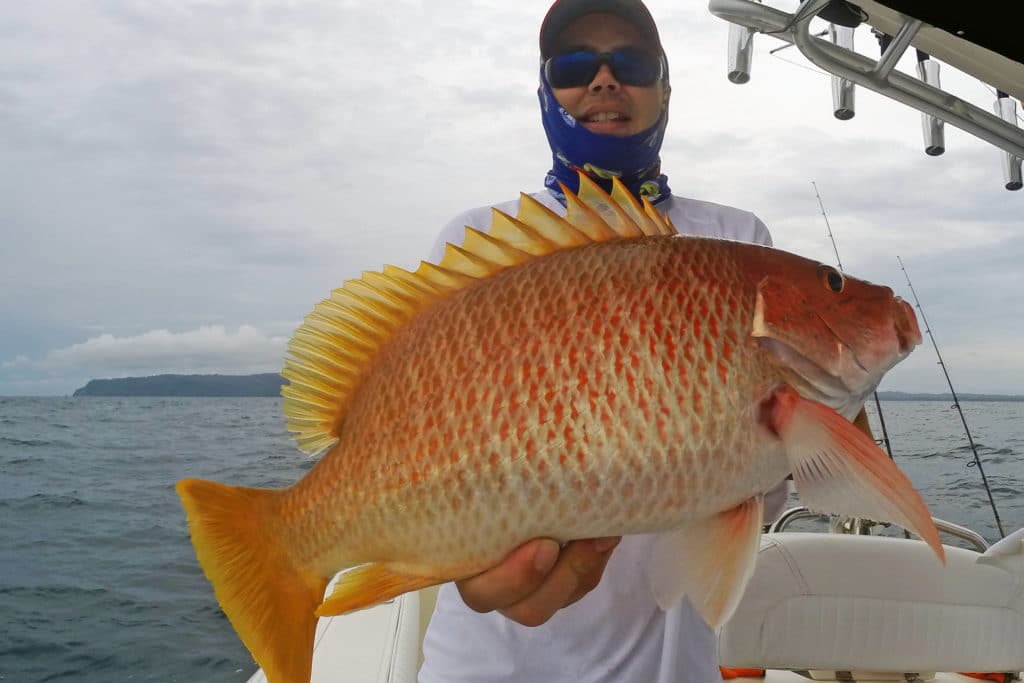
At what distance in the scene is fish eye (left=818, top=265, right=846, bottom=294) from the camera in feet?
3.39

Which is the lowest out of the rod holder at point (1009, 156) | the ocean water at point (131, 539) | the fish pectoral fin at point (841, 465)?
the ocean water at point (131, 539)

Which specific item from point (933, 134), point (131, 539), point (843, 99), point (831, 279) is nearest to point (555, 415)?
point (831, 279)

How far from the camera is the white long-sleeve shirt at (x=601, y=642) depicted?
1378mm

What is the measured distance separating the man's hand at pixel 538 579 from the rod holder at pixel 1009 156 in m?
3.39

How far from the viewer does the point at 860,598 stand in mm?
2873

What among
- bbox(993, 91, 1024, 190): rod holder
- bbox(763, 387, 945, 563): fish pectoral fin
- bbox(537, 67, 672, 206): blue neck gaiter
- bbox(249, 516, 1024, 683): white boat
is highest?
bbox(993, 91, 1024, 190): rod holder

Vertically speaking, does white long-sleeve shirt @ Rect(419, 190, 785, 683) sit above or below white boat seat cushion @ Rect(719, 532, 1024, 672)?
above

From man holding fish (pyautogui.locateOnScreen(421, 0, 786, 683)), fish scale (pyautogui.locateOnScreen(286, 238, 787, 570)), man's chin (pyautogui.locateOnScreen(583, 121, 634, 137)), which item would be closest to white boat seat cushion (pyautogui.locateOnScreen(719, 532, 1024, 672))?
man holding fish (pyautogui.locateOnScreen(421, 0, 786, 683))

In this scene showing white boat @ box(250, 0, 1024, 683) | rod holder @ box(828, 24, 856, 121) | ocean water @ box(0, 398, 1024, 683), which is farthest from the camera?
ocean water @ box(0, 398, 1024, 683)

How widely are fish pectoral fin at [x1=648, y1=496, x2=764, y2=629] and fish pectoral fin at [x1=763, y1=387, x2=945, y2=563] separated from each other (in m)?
0.09

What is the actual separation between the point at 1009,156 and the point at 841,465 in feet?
11.2

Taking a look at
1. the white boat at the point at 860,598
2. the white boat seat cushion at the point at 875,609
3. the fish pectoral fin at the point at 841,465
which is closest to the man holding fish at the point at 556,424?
the fish pectoral fin at the point at 841,465

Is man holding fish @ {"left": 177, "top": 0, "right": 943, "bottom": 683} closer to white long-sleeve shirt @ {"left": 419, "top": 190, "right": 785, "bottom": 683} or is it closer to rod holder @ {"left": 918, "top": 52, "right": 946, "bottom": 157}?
white long-sleeve shirt @ {"left": 419, "top": 190, "right": 785, "bottom": 683}

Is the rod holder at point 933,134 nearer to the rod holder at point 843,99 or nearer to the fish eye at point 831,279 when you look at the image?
the rod holder at point 843,99
